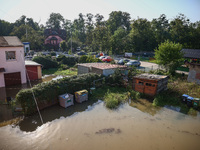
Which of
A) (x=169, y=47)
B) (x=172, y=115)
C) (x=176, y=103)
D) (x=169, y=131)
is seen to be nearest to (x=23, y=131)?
(x=169, y=131)

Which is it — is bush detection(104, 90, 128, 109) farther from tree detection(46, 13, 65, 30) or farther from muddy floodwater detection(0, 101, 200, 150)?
tree detection(46, 13, 65, 30)

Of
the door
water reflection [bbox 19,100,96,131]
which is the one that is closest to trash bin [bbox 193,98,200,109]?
water reflection [bbox 19,100,96,131]

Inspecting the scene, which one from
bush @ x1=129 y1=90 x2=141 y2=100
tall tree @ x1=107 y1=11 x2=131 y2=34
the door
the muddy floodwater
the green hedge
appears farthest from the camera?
tall tree @ x1=107 y1=11 x2=131 y2=34

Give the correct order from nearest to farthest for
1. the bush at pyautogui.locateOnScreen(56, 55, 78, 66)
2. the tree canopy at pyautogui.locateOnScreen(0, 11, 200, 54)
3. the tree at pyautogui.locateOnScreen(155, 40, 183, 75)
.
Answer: the tree at pyautogui.locateOnScreen(155, 40, 183, 75), the bush at pyautogui.locateOnScreen(56, 55, 78, 66), the tree canopy at pyautogui.locateOnScreen(0, 11, 200, 54)

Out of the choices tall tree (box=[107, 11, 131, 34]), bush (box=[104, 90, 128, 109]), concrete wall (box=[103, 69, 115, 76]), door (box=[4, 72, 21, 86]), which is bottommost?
bush (box=[104, 90, 128, 109])

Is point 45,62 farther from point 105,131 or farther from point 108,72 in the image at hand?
point 105,131

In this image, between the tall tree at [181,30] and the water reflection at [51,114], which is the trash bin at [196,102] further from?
the tall tree at [181,30]

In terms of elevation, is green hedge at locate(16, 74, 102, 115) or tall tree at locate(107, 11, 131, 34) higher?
tall tree at locate(107, 11, 131, 34)
